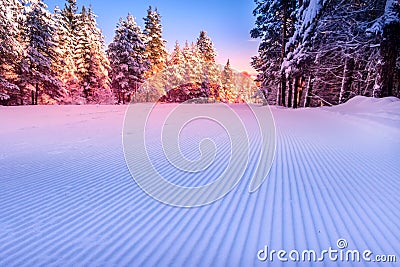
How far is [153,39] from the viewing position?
1403 inches

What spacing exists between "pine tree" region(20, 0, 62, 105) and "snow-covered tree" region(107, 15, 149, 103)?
802 cm

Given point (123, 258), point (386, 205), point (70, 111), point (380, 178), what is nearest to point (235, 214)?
point (123, 258)

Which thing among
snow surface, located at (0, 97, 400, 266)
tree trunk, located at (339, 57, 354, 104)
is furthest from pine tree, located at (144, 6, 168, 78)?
snow surface, located at (0, 97, 400, 266)

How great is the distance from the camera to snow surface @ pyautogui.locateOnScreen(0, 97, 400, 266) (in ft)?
6.84

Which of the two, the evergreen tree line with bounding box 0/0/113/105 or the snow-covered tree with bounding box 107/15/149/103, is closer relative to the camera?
the evergreen tree line with bounding box 0/0/113/105

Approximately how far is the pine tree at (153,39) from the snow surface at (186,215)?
3275 cm

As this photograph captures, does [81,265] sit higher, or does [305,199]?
[305,199]

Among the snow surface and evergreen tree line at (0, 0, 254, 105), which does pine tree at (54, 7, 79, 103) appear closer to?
evergreen tree line at (0, 0, 254, 105)

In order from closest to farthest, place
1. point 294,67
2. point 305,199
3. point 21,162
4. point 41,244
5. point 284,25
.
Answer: point 41,244 → point 305,199 → point 21,162 → point 294,67 → point 284,25

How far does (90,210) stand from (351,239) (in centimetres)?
274

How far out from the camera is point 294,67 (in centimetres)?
1712

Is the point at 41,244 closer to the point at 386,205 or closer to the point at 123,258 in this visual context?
the point at 123,258

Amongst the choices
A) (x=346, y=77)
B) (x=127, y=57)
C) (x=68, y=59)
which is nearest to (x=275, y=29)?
(x=346, y=77)

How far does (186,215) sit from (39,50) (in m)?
24.7
